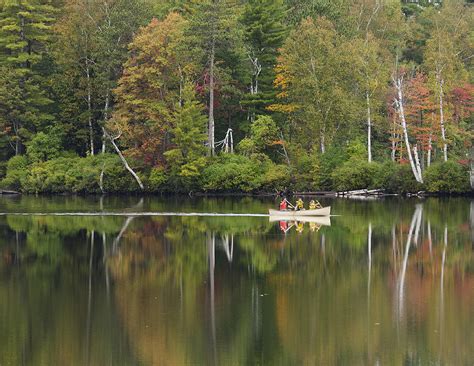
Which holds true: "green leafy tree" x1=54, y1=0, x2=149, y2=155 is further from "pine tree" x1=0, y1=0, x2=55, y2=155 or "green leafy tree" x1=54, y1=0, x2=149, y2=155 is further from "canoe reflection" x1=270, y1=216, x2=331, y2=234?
"canoe reflection" x1=270, y1=216, x2=331, y2=234

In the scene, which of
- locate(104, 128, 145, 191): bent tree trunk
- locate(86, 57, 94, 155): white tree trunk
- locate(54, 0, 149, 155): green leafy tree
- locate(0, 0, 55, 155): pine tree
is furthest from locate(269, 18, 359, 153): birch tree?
locate(0, 0, 55, 155): pine tree

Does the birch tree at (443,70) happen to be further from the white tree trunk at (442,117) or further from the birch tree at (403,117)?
the birch tree at (403,117)

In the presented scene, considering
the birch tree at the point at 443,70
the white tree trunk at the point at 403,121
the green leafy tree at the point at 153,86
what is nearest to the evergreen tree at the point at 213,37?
the green leafy tree at the point at 153,86

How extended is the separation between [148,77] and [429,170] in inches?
749

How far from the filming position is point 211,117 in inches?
2430

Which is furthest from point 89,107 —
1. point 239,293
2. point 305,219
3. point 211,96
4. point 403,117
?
point 239,293

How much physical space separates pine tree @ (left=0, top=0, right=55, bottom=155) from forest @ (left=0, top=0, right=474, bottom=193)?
0.16 metres

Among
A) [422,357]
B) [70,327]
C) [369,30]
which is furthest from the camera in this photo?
[369,30]

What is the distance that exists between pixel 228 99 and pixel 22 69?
14.6 metres

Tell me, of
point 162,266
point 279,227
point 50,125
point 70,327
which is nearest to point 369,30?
point 50,125

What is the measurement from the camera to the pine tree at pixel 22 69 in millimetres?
65375

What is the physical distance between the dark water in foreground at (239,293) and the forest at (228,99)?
18.9 metres

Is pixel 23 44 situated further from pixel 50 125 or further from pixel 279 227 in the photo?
pixel 279 227

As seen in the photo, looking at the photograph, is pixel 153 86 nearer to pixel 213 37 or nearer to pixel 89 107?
pixel 213 37
